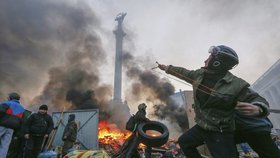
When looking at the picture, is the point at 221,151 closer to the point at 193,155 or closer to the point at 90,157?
the point at 193,155

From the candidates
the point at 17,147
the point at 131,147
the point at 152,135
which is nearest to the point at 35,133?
the point at 17,147

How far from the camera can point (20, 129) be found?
654 cm

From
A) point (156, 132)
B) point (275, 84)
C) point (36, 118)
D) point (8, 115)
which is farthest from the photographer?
point (275, 84)

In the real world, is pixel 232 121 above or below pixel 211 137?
above

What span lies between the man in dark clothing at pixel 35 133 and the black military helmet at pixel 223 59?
6067 mm

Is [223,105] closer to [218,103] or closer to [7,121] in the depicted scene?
[218,103]

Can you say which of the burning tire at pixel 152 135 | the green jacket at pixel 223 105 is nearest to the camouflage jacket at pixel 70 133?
the burning tire at pixel 152 135

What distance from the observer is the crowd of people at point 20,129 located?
563 centimetres

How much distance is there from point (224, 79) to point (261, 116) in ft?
1.83

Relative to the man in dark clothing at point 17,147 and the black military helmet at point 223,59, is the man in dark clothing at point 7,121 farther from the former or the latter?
the black military helmet at point 223,59

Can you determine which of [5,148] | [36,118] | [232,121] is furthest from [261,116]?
[36,118]

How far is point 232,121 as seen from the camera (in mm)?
Answer: 2303

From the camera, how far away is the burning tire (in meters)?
4.62

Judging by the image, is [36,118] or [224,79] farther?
[36,118]
